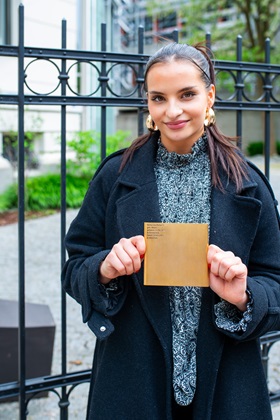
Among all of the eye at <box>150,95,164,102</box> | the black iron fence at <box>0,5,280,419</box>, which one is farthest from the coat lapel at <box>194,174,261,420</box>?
the black iron fence at <box>0,5,280,419</box>

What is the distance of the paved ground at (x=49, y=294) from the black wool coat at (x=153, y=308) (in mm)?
1762

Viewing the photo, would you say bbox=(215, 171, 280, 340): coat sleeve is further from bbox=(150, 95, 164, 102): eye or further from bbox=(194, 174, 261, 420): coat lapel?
bbox=(150, 95, 164, 102): eye

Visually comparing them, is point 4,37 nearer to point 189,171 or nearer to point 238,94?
point 238,94

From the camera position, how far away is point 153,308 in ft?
5.45

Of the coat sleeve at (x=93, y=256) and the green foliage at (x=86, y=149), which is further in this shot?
the green foliage at (x=86, y=149)

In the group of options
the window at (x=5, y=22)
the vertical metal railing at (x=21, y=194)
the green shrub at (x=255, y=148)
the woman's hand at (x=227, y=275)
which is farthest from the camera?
the green shrub at (x=255, y=148)

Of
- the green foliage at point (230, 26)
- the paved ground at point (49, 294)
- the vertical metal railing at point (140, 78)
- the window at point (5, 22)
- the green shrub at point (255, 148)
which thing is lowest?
Result: the paved ground at point (49, 294)

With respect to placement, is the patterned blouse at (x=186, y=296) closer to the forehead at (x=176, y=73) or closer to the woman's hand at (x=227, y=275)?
the woman's hand at (x=227, y=275)

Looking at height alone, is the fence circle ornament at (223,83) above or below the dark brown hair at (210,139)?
above

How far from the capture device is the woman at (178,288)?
1633 mm

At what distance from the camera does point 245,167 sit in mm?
1750

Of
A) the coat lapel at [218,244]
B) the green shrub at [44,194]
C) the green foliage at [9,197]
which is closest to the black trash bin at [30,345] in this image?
the coat lapel at [218,244]

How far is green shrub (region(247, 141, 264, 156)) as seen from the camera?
23.1 metres

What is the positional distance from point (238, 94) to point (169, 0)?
64.3 feet
